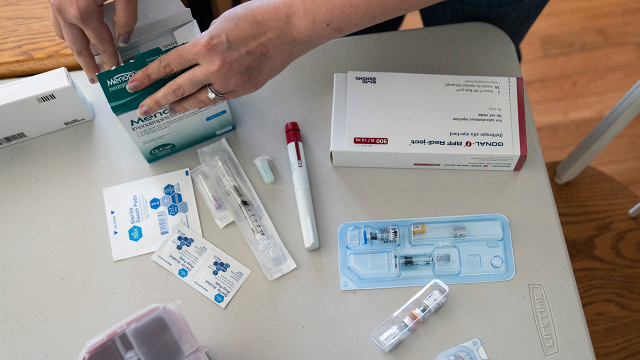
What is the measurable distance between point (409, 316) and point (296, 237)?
0.76ft

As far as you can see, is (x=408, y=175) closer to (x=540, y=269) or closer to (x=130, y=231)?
(x=540, y=269)

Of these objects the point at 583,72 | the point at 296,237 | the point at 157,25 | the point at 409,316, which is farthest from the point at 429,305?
the point at 583,72

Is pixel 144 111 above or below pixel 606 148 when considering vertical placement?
above

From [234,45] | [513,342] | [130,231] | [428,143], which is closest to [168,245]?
[130,231]

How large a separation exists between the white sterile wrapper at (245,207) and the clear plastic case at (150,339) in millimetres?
184

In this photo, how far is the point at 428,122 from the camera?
79 cm

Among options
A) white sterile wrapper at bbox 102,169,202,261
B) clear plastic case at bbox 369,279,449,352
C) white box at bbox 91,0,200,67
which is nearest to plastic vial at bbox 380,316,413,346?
clear plastic case at bbox 369,279,449,352

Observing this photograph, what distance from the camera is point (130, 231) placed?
2.64ft

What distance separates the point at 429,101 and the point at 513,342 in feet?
1.40

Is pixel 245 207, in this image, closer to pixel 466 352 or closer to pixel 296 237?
pixel 296 237

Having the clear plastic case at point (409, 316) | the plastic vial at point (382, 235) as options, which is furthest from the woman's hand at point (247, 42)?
the clear plastic case at point (409, 316)

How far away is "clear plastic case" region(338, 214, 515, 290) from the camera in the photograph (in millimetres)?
753

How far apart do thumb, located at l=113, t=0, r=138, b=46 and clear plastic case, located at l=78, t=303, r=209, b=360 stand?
44cm

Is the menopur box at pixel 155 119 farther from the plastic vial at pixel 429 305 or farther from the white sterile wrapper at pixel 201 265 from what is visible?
the plastic vial at pixel 429 305
